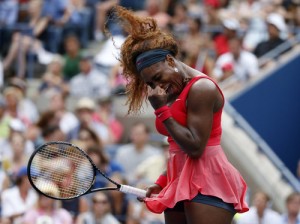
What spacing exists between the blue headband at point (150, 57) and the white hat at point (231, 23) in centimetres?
808

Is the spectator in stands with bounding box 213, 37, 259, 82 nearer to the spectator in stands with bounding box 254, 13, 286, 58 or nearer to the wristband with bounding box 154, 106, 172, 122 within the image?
the spectator in stands with bounding box 254, 13, 286, 58

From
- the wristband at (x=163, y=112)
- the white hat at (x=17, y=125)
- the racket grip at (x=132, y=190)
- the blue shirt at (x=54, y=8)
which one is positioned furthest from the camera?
the blue shirt at (x=54, y=8)

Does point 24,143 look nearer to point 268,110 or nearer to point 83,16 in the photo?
point 268,110

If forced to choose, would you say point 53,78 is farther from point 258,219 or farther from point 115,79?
point 258,219

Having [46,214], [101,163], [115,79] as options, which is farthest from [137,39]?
[115,79]

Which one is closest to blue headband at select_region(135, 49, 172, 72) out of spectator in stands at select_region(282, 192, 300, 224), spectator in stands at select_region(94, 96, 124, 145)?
spectator in stands at select_region(282, 192, 300, 224)

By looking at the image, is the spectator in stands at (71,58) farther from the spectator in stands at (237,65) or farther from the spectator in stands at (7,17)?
the spectator in stands at (237,65)

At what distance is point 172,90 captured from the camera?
22.6 feet

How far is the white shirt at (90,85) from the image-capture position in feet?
47.8

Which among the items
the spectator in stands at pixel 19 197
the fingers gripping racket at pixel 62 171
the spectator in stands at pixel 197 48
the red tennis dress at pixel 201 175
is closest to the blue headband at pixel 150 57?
the red tennis dress at pixel 201 175

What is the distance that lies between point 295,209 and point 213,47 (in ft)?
14.3

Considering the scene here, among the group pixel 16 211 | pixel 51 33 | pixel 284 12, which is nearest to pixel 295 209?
pixel 16 211

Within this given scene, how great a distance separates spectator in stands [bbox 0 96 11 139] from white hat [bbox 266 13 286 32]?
3604 millimetres

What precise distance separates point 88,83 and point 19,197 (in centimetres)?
363
